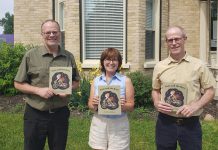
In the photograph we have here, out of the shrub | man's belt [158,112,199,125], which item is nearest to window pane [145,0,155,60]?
the shrub

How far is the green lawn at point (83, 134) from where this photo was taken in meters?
6.80

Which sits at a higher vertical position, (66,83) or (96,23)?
(96,23)

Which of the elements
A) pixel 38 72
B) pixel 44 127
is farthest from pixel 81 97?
pixel 38 72

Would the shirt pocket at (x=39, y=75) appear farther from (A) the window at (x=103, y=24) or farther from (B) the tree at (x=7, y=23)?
(B) the tree at (x=7, y=23)

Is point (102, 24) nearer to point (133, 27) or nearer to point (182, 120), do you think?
point (133, 27)

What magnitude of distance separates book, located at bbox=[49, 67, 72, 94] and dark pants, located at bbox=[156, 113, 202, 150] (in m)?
1.09

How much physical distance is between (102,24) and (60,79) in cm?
675

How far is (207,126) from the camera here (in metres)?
8.09

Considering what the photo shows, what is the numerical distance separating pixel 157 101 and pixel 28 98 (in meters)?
1.42

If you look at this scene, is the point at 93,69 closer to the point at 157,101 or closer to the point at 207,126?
the point at 207,126

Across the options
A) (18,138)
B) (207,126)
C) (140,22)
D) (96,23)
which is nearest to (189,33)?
(140,22)

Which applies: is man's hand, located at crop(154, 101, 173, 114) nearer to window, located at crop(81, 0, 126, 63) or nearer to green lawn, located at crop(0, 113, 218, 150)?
green lawn, located at crop(0, 113, 218, 150)

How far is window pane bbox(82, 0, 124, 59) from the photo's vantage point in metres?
11.0

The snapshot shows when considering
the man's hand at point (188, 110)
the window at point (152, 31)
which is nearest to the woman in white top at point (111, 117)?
the man's hand at point (188, 110)
